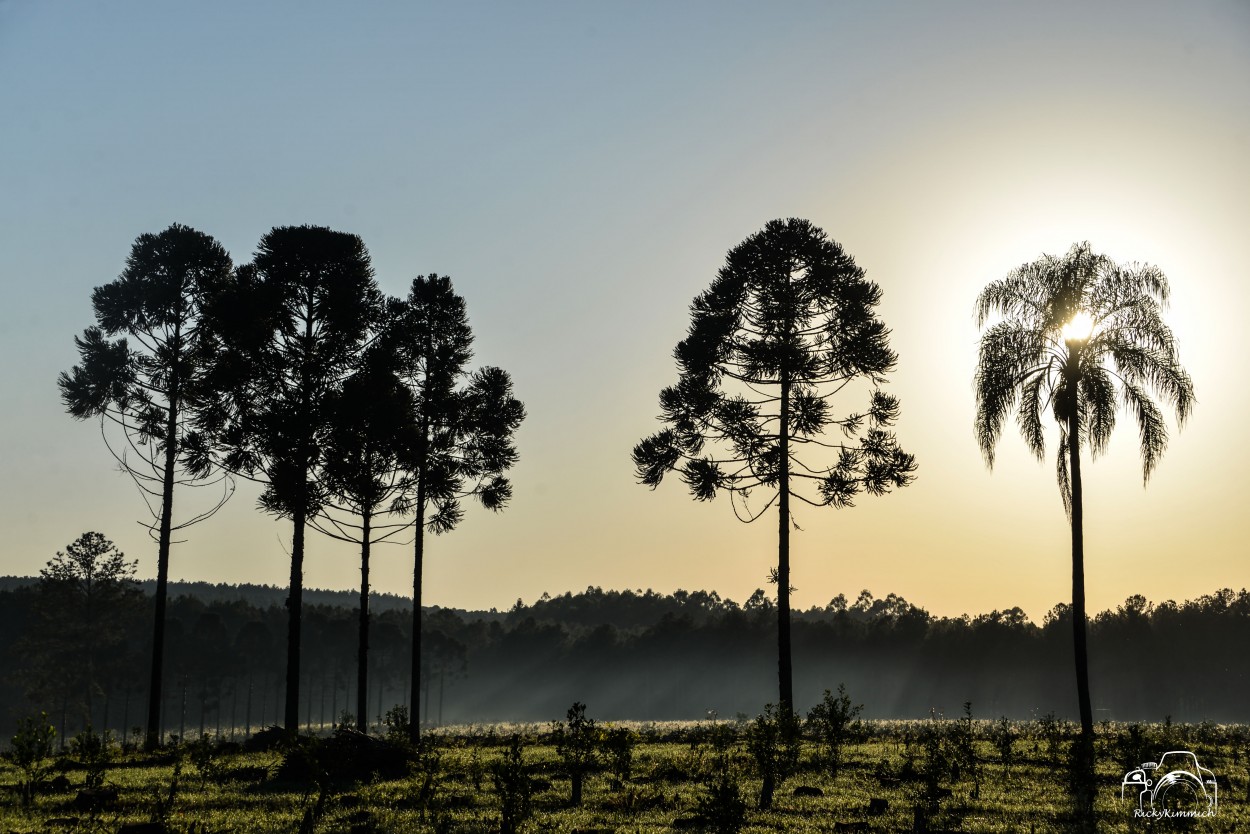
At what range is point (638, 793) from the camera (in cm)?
1731

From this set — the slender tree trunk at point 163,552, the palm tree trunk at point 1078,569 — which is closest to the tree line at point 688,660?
the slender tree trunk at point 163,552

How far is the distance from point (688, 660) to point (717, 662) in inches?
172

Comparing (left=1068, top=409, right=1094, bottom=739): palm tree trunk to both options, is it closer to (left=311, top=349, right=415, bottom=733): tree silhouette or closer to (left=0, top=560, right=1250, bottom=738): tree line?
(left=311, top=349, right=415, bottom=733): tree silhouette

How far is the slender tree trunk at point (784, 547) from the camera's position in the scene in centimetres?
2802

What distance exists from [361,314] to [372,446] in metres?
4.35

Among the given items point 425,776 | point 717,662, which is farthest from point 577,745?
point 717,662

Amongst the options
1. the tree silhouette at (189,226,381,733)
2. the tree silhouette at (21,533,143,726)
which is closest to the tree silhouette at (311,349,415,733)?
the tree silhouette at (189,226,381,733)

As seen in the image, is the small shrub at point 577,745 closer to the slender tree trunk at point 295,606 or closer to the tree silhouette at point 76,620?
the slender tree trunk at point 295,606

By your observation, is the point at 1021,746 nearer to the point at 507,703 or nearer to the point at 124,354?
the point at 124,354

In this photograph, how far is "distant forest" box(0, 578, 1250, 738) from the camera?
11419cm

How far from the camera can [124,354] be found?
102 ft

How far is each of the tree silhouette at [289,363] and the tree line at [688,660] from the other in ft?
221

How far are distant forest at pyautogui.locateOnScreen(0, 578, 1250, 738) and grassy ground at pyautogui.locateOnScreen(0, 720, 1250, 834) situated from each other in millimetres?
81037

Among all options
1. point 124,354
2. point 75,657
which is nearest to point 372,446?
point 124,354
